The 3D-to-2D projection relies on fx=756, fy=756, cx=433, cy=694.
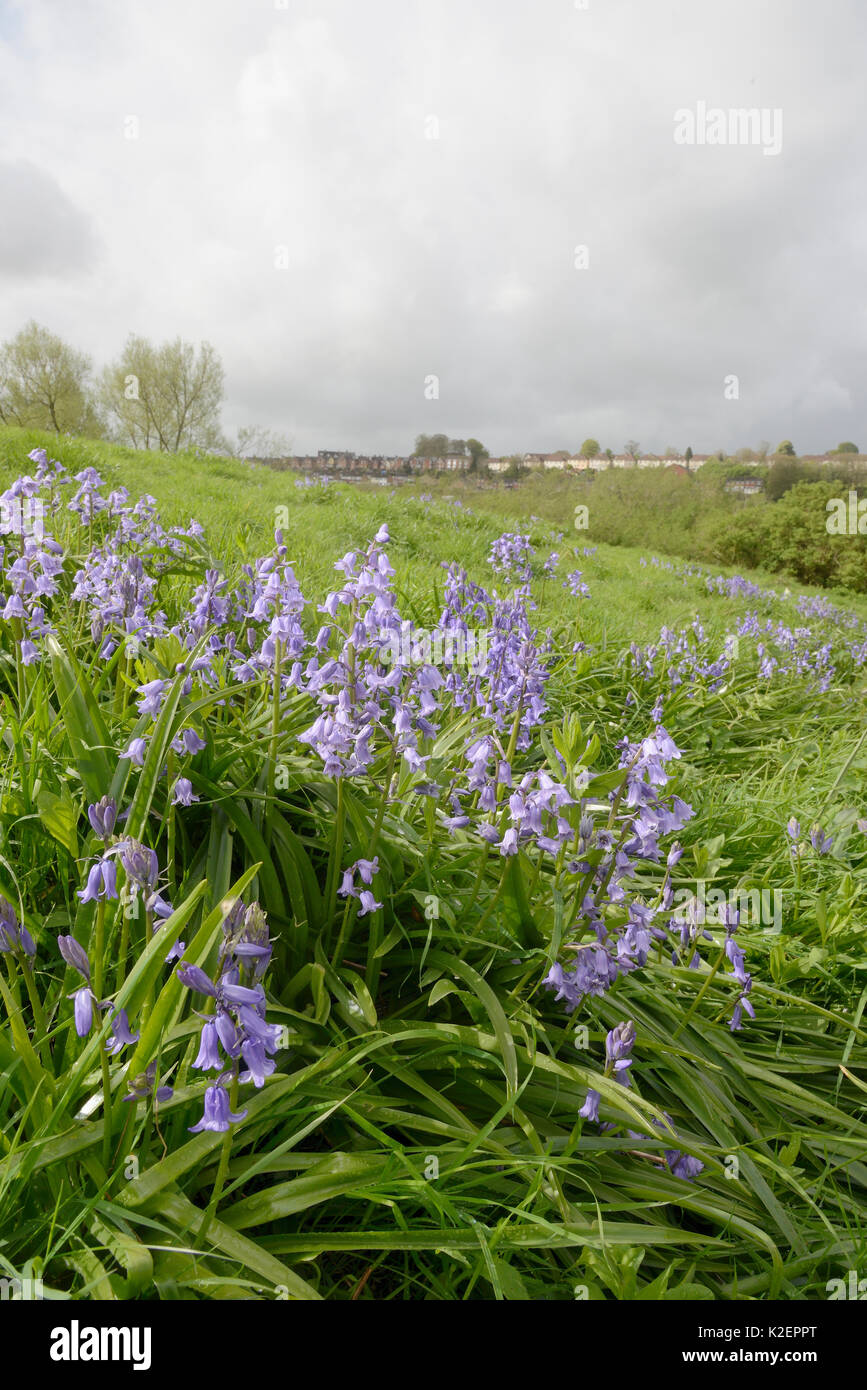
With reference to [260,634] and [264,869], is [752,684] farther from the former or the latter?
[264,869]

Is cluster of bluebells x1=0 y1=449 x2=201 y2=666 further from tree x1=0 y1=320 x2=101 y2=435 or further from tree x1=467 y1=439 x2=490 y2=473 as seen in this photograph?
tree x1=0 y1=320 x2=101 y2=435

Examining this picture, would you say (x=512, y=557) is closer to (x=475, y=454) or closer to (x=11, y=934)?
(x=11, y=934)

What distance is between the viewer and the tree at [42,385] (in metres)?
37.3

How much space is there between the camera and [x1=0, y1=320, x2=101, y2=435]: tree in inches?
1470

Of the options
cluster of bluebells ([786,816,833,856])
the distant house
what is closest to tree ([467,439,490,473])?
the distant house

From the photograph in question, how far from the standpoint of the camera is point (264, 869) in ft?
7.59

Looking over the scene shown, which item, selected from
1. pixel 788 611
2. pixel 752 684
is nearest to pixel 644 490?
pixel 788 611

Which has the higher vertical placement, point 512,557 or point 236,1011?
point 512,557

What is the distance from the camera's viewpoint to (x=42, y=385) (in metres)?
38.1

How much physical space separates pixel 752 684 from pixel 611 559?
8631 millimetres

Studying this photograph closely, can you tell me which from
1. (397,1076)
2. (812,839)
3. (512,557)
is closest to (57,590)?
(397,1076)

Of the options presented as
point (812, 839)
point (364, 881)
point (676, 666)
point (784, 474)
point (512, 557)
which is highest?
point (784, 474)

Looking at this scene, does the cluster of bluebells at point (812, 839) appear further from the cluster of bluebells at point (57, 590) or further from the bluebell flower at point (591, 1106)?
the cluster of bluebells at point (57, 590)

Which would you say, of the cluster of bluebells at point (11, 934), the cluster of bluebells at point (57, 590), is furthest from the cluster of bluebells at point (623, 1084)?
the cluster of bluebells at point (57, 590)
